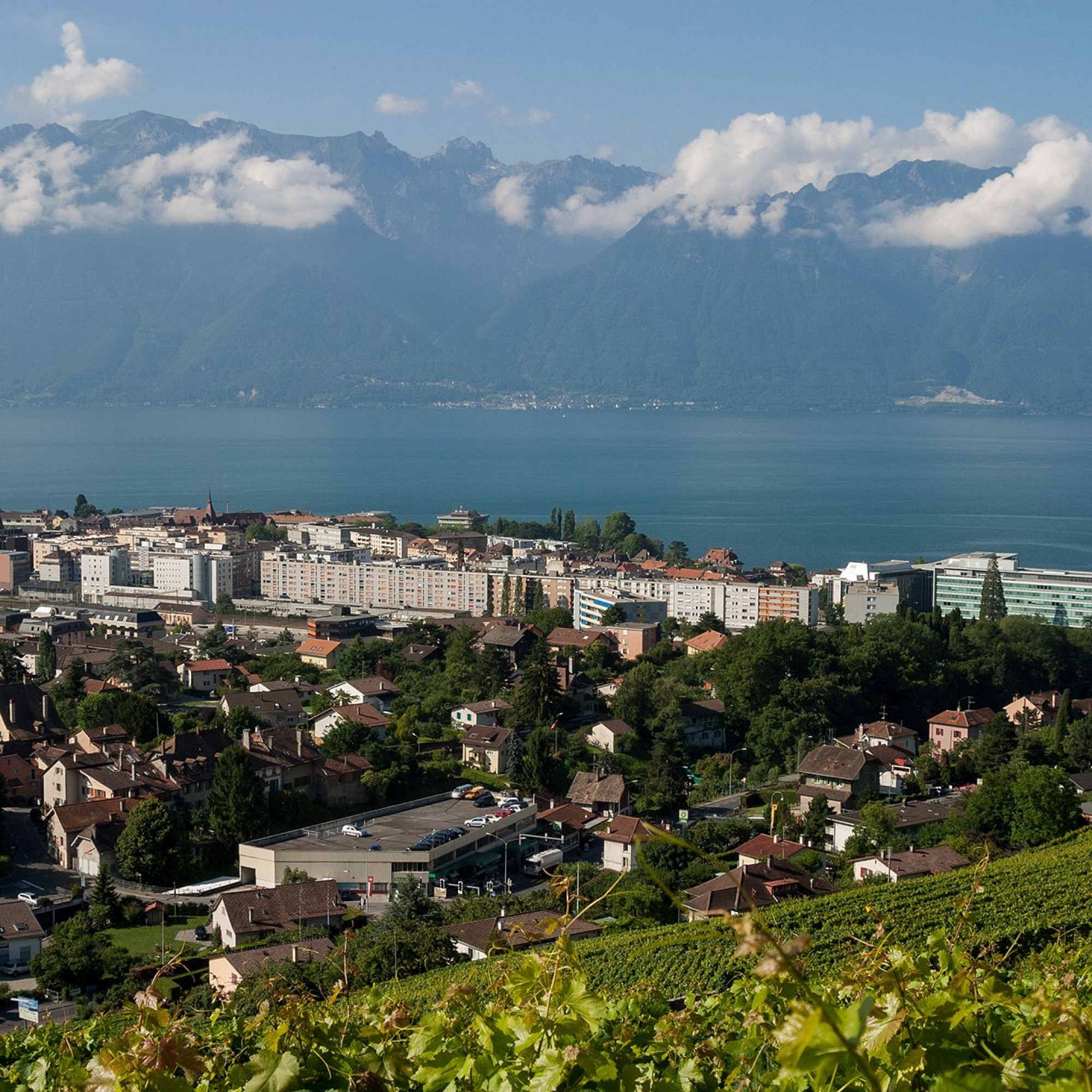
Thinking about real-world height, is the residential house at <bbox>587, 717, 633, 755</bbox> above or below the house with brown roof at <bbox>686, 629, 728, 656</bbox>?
below

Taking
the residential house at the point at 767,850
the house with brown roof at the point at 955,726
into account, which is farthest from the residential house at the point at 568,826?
the house with brown roof at the point at 955,726

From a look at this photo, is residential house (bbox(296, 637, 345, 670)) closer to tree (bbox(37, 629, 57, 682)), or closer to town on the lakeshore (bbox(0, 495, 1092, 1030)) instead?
town on the lakeshore (bbox(0, 495, 1092, 1030))

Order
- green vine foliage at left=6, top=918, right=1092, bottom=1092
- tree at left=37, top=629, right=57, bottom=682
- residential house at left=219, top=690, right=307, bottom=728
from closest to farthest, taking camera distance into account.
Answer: green vine foliage at left=6, top=918, right=1092, bottom=1092
residential house at left=219, top=690, right=307, bottom=728
tree at left=37, top=629, right=57, bottom=682

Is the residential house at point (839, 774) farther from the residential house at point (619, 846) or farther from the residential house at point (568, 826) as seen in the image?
the residential house at point (619, 846)

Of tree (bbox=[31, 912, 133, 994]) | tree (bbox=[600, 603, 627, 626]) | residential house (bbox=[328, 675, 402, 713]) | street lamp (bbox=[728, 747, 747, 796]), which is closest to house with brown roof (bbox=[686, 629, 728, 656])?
tree (bbox=[600, 603, 627, 626])

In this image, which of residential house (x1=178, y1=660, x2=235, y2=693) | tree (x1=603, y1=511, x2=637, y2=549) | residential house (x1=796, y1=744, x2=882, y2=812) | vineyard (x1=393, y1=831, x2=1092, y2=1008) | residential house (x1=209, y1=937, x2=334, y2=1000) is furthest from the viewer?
tree (x1=603, y1=511, x2=637, y2=549)

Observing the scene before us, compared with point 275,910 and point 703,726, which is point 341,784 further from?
point 703,726

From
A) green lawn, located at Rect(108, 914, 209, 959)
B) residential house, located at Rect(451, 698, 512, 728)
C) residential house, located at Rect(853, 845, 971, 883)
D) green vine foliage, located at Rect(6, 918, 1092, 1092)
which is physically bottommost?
green lawn, located at Rect(108, 914, 209, 959)
